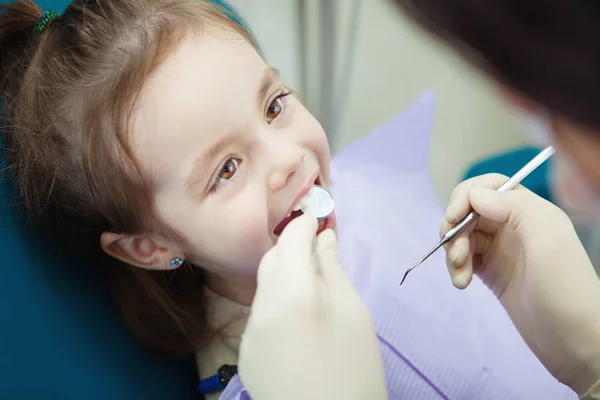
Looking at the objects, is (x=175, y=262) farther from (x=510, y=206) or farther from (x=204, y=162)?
(x=510, y=206)

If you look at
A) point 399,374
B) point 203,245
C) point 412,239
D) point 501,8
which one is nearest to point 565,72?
point 501,8

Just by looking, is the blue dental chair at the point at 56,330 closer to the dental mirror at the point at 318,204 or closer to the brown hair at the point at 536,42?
the dental mirror at the point at 318,204

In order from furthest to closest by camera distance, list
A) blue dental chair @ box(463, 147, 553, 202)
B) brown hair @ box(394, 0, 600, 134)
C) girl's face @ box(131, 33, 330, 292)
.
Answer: blue dental chair @ box(463, 147, 553, 202) → girl's face @ box(131, 33, 330, 292) → brown hair @ box(394, 0, 600, 134)

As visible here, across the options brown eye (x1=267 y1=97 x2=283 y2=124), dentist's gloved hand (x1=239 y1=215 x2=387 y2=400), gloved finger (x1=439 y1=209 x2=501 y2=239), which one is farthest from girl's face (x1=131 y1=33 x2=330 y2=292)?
gloved finger (x1=439 y1=209 x2=501 y2=239)

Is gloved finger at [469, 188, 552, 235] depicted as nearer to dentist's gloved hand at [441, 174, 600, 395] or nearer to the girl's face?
dentist's gloved hand at [441, 174, 600, 395]

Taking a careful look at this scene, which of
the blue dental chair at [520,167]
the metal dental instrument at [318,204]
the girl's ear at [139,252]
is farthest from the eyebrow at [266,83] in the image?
the blue dental chair at [520,167]

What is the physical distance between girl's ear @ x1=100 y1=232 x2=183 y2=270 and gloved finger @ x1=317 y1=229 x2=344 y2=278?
0.25 meters

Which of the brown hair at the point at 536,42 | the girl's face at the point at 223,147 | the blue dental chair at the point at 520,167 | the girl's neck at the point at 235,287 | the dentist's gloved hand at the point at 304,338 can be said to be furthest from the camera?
the blue dental chair at the point at 520,167

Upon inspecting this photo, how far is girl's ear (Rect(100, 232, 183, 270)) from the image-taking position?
2.71 feet

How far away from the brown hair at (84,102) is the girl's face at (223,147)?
0.03 metres

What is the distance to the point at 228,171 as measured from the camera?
752 millimetres

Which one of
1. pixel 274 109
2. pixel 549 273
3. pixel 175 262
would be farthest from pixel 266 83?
pixel 549 273

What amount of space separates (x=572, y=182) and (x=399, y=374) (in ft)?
1.78

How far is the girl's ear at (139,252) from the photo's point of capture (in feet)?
2.71
